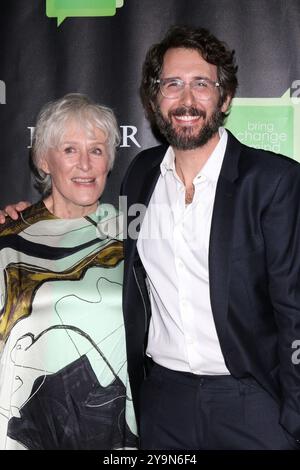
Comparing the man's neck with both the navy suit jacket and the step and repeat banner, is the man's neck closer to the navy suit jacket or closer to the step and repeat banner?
the navy suit jacket

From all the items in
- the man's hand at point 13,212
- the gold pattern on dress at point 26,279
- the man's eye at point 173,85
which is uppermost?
the man's eye at point 173,85

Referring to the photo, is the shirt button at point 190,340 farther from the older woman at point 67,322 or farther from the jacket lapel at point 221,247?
the older woman at point 67,322

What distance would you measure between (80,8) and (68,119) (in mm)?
602

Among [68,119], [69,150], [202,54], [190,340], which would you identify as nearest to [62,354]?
[190,340]

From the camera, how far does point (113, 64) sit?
2666 mm

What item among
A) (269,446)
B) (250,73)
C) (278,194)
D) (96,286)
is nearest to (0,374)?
(96,286)

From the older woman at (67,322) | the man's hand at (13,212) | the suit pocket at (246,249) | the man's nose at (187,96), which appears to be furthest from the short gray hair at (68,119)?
the suit pocket at (246,249)

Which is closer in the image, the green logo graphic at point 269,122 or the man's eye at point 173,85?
the man's eye at point 173,85

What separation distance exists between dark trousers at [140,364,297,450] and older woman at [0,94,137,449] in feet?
0.78

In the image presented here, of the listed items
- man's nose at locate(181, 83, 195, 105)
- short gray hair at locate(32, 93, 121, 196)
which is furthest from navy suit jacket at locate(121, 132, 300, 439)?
short gray hair at locate(32, 93, 121, 196)

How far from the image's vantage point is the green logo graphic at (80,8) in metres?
2.66

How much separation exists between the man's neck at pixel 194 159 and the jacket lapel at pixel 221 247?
5.5 inches

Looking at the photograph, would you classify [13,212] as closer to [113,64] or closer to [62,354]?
[62,354]
